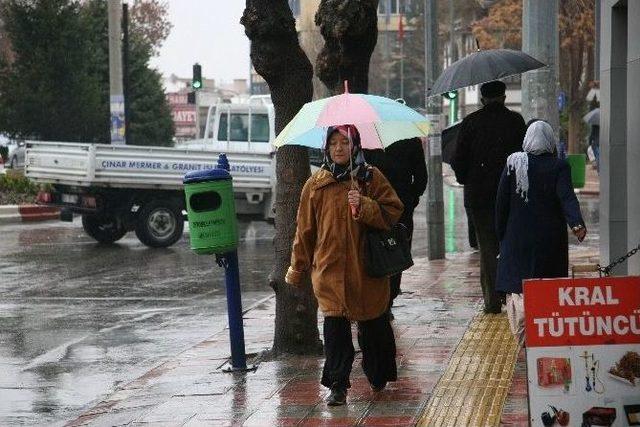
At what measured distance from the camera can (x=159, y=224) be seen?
22.3 meters

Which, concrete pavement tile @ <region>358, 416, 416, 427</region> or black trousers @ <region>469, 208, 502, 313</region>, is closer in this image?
concrete pavement tile @ <region>358, 416, 416, 427</region>

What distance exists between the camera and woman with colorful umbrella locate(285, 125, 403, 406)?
27.6 feet

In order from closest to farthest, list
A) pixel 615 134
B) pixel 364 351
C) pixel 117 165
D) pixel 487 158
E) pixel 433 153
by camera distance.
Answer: pixel 364 351
pixel 487 158
pixel 615 134
pixel 433 153
pixel 117 165

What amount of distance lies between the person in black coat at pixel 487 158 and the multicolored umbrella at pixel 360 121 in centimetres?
302

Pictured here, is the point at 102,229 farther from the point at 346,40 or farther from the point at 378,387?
the point at 378,387

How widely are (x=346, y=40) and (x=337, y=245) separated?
3234 mm

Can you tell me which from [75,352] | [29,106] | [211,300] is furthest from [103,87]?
[75,352]

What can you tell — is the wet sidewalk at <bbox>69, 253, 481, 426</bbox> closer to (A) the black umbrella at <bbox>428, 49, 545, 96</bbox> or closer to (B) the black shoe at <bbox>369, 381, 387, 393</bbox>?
(B) the black shoe at <bbox>369, 381, 387, 393</bbox>

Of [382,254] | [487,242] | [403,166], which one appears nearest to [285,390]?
[382,254]

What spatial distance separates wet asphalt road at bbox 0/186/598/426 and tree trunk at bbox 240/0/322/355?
120 cm

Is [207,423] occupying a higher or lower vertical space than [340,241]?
lower

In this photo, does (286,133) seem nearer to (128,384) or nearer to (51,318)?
(128,384)

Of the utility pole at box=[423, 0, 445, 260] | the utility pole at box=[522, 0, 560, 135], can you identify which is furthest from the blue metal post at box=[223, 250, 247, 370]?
the utility pole at box=[423, 0, 445, 260]

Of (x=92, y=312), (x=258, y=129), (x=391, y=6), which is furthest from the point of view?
(x=391, y=6)
